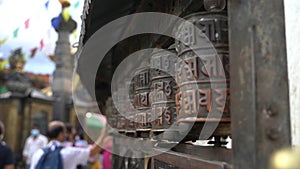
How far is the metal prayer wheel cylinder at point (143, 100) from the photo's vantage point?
1.84 meters

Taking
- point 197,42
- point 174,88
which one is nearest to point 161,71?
point 174,88

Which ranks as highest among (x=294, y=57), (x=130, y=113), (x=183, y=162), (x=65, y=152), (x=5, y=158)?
(x=294, y=57)

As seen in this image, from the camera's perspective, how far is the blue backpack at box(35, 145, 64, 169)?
3.22 metres

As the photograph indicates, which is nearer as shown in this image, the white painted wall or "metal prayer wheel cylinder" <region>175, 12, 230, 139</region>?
"metal prayer wheel cylinder" <region>175, 12, 230, 139</region>

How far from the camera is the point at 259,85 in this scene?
72cm

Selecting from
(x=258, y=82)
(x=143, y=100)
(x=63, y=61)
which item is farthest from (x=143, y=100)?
(x=63, y=61)

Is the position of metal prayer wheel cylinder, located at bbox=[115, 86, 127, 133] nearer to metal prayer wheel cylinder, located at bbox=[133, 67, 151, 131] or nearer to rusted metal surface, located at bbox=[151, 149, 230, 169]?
metal prayer wheel cylinder, located at bbox=[133, 67, 151, 131]

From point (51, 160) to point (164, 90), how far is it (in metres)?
2.16

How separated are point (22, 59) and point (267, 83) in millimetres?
14669

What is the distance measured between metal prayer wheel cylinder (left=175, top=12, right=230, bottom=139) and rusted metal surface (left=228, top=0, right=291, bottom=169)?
0.17m

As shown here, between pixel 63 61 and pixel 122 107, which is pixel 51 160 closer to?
pixel 122 107

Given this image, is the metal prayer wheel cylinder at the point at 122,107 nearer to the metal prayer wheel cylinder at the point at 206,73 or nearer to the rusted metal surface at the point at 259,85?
the metal prayer wheel cylinder at the point at 206,73

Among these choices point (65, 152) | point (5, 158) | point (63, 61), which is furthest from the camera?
point (63, 61)

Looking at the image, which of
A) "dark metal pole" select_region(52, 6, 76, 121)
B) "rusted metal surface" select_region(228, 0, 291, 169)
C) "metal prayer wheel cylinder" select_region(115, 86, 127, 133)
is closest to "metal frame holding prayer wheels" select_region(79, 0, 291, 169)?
"rusted metal surface" select_region(228, 0, 291, 169)
